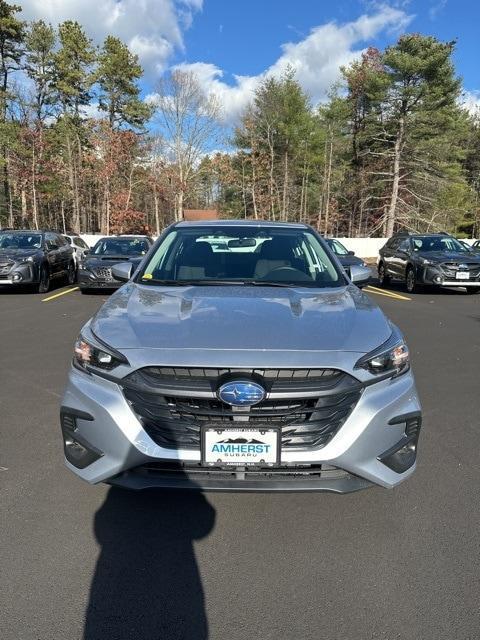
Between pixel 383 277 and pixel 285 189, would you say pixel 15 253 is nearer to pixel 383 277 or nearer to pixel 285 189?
pixel 383 277

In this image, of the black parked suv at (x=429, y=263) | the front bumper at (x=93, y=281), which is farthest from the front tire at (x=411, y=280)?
the front bumper at (x=93, y=281)

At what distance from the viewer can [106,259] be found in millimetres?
13258

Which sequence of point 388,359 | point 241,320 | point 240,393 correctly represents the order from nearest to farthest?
point 240,393, point 388,359, point 241,320

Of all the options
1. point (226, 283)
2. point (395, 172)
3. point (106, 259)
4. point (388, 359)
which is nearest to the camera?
point (388, 359)

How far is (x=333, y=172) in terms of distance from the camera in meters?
49.4

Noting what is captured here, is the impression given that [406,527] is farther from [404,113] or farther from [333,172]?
[333,172]

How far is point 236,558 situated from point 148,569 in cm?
42

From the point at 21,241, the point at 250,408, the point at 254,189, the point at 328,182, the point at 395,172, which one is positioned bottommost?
the point at 21,241

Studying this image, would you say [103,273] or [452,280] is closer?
[103,273]

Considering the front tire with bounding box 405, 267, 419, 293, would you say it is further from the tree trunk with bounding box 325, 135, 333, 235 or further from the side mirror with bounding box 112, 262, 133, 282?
the tree trunk with bounding box 325, 135, 333, 235

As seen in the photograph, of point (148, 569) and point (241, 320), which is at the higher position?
point (241, 320)

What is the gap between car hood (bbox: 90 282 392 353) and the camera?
257 cm

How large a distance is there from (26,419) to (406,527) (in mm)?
3052

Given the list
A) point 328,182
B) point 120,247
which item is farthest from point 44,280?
point 328,182
